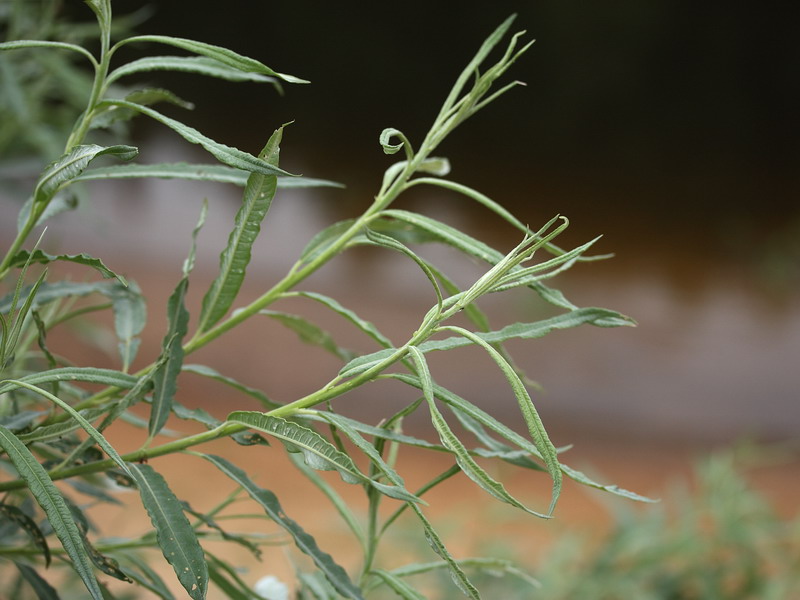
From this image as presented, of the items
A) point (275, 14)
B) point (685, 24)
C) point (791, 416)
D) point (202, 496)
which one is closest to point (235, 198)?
point (275, 14)

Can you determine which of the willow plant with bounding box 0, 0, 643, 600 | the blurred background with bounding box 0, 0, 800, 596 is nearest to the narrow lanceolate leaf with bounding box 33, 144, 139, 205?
the willow plant with bounding box 0, 0, 643, 600

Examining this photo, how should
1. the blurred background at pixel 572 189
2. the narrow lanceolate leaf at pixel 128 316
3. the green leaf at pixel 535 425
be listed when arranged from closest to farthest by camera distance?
the green leaf at pixel 535 425, the narrow lanceolate leaf at pixel 128 316, the blurred background at pixel 572 189

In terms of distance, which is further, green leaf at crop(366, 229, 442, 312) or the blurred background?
the blurred background

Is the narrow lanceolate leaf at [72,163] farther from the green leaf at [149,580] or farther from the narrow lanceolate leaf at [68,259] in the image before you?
the green leaf at [149,580]

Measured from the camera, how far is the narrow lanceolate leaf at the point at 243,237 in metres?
0.23

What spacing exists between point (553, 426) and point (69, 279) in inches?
71.5

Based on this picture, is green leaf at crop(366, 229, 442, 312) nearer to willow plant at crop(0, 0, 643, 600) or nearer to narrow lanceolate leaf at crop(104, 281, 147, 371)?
willow plant at crop(0, 0, 643, 600)

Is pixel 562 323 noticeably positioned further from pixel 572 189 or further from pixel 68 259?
pixel 572 189

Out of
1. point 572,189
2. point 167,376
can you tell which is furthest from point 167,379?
point 572,189

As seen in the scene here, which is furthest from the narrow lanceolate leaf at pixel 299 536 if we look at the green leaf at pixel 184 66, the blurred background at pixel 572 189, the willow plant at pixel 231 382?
the blurred background at pixel 572 189

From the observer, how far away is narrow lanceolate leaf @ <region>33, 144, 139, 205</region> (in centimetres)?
22

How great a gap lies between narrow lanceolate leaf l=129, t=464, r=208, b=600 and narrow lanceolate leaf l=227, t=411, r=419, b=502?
0.03 metres

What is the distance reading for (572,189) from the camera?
231cm

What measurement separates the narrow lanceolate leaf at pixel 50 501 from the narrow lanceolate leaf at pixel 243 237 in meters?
0.08
